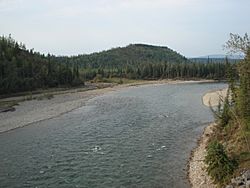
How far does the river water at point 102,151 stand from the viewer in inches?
974

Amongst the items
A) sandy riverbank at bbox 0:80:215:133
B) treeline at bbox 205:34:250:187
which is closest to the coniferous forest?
sandy riverbank at bbox 0:80:215:133

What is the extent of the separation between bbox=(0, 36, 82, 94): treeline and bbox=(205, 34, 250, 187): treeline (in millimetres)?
57085

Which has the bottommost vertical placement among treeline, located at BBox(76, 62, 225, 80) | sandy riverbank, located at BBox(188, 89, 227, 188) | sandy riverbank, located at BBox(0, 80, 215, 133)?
sandy riverbank, located at BBox(188, 89, 227, 188)

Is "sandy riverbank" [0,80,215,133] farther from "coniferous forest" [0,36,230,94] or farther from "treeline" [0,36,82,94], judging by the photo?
"coniferous forest" [0,36,230,94]

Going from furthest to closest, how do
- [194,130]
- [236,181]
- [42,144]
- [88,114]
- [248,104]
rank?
[88,114] → [194,130] → [42,144] → [248,104] → [236,181]

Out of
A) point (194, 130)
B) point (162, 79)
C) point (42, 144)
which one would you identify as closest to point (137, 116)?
point (194, 130)

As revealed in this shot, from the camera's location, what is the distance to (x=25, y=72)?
92.9m

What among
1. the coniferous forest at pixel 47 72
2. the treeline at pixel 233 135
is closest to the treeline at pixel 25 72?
the coniferous forest at pixel 47 72

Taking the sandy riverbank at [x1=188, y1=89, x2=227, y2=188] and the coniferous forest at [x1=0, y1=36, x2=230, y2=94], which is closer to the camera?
the sandy riverbank at [x1=188, y1=89, x2=227, y2=188]

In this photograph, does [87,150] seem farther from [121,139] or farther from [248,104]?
[248,104]

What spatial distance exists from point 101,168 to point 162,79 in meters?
135

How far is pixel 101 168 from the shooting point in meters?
27.1

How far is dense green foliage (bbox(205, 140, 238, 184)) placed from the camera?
21500 mm

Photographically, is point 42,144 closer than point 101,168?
No
